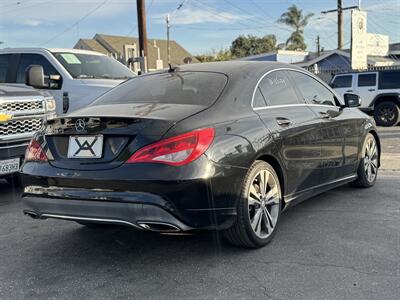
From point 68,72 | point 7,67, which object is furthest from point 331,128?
point 7,67

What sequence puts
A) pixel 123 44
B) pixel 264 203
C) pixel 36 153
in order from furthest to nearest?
pixel 123 44
pixel 264 203
pixel 36 153

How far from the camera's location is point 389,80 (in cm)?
1579

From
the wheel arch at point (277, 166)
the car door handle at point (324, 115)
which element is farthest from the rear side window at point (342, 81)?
the wheel arch at point (277, 166)

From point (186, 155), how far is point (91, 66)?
18.8ft

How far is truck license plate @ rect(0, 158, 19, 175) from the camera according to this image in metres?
5.90

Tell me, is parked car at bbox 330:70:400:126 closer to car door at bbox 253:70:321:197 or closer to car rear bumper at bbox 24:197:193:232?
car door at bbox 253:70:321:197

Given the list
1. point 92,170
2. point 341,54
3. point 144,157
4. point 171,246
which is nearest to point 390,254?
point 171,246

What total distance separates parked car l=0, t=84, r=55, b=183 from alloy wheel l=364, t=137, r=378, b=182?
4236 mm

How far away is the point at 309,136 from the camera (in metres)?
4.85

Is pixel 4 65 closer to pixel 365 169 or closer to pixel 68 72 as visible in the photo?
pixel 68 72

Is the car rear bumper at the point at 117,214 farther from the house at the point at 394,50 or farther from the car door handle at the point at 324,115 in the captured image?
the house at the point at 394,50

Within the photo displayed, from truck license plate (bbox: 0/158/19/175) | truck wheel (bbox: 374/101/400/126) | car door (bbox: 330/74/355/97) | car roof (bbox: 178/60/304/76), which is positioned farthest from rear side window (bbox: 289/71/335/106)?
car door (bbox: 330/74/355/97)

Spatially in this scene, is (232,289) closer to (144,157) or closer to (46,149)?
(144,157)

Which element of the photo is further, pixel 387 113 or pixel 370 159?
pixel 387 113
